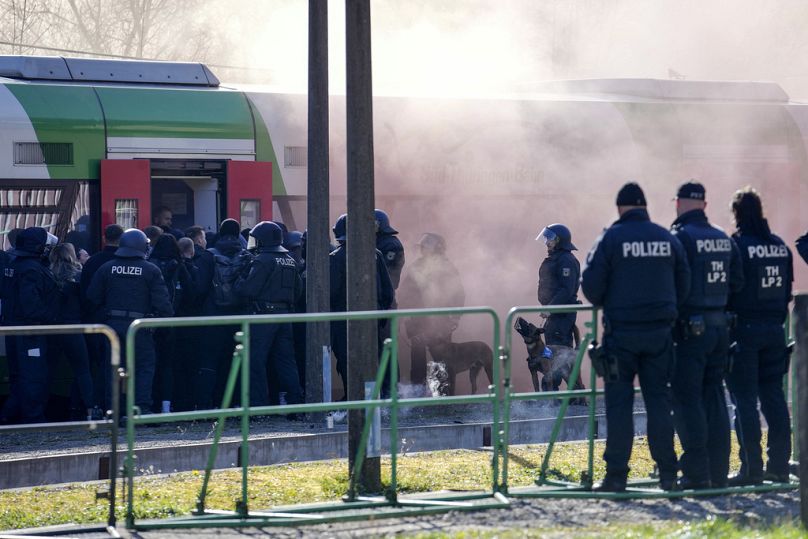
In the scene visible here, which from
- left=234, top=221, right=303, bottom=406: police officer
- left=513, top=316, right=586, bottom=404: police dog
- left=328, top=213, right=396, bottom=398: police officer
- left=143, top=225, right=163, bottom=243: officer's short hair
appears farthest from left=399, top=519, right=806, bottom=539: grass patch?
left=143, top=225, right=163, bottom=243: officer's short hair

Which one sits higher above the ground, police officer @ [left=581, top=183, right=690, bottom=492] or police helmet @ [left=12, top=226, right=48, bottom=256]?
police helmet @ [left=12, top=226, right=48, bottom=256]

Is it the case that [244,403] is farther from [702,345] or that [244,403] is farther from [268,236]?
[268,236]

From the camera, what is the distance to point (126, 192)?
42.8 feet

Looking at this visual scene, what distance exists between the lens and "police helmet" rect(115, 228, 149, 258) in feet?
38.5

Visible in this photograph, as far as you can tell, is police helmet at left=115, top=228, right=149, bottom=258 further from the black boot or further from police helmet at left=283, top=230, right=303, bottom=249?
the black boot

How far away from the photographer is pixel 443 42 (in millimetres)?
24750

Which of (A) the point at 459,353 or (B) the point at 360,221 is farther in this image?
(A) the point at 459,353

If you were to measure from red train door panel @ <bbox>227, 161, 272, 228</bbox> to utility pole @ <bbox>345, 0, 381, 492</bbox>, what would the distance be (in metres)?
5.44

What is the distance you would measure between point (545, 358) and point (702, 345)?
16.4ft

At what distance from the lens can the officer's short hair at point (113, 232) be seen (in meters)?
12.2

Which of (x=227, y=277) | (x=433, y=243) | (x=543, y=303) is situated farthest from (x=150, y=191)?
(x=543, y=303)

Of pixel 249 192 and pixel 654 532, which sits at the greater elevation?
pixel 249 192

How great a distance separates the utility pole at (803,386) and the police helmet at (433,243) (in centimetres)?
693

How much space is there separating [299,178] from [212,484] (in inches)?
233
